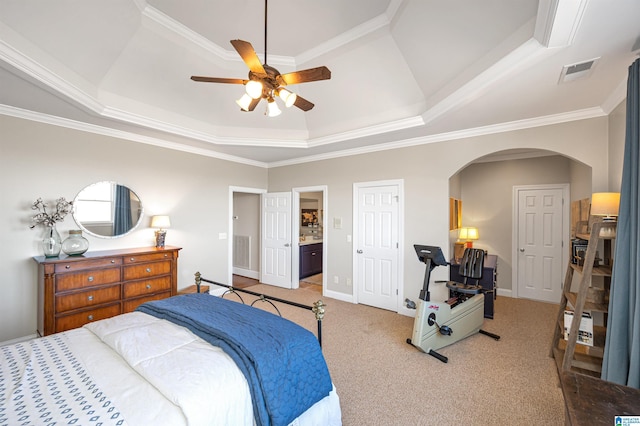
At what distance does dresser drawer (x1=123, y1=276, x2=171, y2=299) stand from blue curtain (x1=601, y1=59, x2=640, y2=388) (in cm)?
464

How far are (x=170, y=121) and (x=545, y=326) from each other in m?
6.04

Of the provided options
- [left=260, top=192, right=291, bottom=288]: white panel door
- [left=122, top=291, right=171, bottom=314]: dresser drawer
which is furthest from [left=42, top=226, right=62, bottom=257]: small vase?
[left=260, top=192, right=291, bottom=288]: white panel door

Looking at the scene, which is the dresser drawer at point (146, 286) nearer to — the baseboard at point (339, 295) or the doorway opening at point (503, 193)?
the baseboard at point (339, 295)

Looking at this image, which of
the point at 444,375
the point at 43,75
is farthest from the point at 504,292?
the point at 43,75

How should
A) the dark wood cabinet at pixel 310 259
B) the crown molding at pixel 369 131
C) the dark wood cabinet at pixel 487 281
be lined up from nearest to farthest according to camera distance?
the crown molding at pixel 369 131, the dark wood cabinet at pixel 487 281, the dark wood cabinet at pixel 310 259

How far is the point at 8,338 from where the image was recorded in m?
3.01

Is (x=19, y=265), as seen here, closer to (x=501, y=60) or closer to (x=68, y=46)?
(x=68, y=46)

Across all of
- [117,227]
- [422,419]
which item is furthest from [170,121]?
[422,419]

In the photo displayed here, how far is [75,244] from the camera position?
320 centimetres

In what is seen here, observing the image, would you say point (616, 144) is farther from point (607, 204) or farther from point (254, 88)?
point (254, 88)

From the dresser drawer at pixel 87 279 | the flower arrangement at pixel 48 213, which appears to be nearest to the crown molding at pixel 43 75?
the flower arrangement at pixel 48 213

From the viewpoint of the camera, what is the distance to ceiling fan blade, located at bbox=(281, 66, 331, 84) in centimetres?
199

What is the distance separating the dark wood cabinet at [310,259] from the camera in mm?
6238

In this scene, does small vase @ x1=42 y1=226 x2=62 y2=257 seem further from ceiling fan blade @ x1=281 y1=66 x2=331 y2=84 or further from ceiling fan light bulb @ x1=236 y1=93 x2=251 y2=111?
ceiling fan blade @ x1=281 y1=66 x2=331 y2=84
